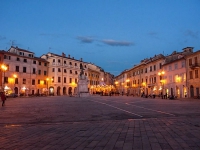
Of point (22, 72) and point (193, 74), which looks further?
point (22, 72)

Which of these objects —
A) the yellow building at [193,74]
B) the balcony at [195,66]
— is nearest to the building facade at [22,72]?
the yellow building at [193,74]

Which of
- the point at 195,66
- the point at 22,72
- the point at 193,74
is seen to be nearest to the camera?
the point at 195,66

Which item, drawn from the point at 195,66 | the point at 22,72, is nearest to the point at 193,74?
the point at 195,66

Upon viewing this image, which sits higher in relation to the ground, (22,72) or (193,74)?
(22,72)

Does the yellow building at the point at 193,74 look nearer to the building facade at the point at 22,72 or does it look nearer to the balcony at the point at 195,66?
the balcony at the point at 195,66

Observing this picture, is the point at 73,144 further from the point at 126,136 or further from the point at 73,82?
the point at 73,82

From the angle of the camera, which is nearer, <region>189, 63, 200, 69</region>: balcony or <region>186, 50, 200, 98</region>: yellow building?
<region>189, 63, 200, 69</region>: balcony

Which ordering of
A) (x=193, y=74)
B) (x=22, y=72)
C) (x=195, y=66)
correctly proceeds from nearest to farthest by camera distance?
(x=195, y=66) < (x=193, y=74) < (x=22, y=72)

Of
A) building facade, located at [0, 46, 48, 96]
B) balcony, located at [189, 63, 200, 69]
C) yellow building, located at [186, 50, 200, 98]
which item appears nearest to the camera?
balcony, located at [189, 63, 200, 69]

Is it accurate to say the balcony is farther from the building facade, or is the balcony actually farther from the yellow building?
the building facade

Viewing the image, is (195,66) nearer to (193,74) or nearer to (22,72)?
(193,74)

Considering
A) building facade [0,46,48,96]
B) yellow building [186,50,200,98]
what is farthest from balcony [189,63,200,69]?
building facade [0,46,48,96]

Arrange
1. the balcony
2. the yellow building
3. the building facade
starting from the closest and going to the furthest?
the balcony, the yellow building, the building facade

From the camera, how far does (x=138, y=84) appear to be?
80.2 meters
